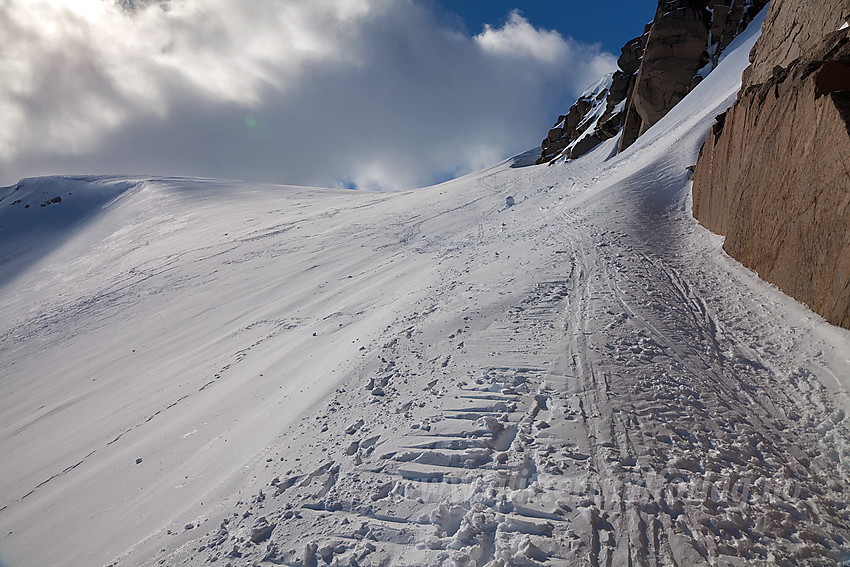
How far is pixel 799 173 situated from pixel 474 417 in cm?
562

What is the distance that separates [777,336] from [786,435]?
198 centimetres

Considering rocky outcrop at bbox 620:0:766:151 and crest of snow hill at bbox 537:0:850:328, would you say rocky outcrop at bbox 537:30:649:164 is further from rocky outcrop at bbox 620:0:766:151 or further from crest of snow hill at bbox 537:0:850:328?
crest of snow hill at bbox 537:0:850:328

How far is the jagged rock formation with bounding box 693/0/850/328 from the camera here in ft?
16.4

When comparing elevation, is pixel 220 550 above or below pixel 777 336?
above

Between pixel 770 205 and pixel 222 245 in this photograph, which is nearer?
pixel 770 205

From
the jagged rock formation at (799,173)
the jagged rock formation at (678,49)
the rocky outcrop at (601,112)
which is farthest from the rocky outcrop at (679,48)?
the jagged rock formation at (799,173)

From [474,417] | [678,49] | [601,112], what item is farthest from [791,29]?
[601,112]

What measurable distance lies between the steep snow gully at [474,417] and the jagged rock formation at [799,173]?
19.3 inches

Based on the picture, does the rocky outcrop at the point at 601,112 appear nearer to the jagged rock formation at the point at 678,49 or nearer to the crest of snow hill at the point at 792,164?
the jagged rock formation at the point at 678,49

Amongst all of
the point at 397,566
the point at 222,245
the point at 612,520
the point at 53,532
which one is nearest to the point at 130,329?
the point at 222,245

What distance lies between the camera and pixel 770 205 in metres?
6.42

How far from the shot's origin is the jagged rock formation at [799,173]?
16.4 ft

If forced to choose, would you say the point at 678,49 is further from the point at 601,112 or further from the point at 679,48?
the point at 601,112

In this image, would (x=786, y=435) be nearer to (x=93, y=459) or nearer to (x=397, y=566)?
(x=397, y=566)
